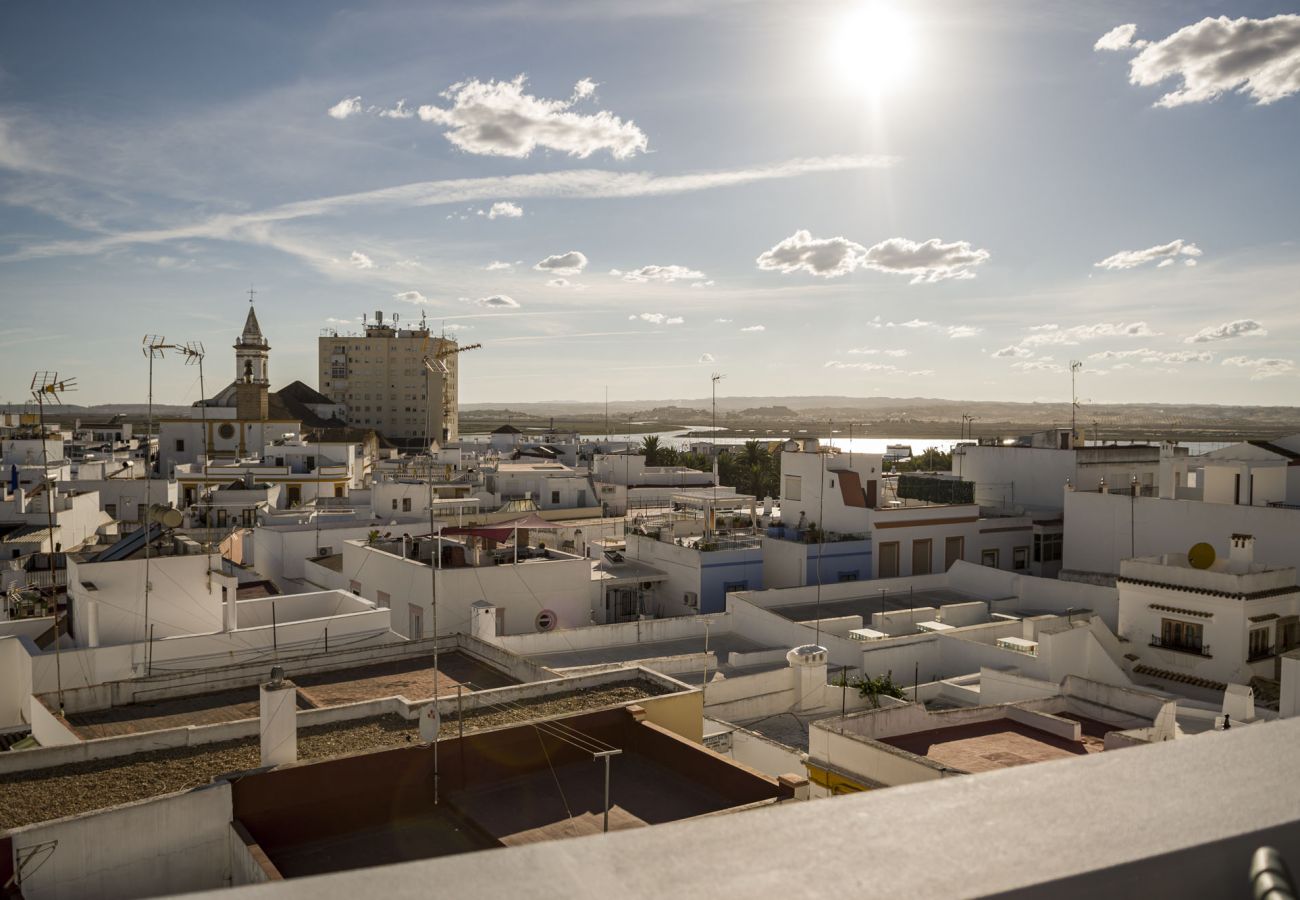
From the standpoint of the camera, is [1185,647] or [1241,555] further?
[1185,647]

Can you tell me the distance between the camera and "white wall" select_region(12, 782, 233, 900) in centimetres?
740

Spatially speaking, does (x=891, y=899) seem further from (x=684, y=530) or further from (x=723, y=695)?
(x=684, y=530)

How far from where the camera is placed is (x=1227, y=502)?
77.6 feet

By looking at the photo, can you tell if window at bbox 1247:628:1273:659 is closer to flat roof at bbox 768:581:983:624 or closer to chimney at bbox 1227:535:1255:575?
chimney at bbox 1227:535:1255:575

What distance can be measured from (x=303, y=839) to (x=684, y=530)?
68.3 ft

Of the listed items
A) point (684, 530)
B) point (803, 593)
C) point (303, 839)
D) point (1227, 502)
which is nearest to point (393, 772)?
point (303, 839)

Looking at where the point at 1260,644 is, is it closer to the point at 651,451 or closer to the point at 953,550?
the point at 953,550

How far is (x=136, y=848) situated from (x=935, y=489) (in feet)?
85.3

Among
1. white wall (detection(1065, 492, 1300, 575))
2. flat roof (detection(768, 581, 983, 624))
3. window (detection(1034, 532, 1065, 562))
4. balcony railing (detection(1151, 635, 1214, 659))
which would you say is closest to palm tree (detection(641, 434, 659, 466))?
window (detection(1034, 532, 1065, 562))

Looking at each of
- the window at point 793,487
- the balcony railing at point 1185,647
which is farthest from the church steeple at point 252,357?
the balcony railing at point 1185,647

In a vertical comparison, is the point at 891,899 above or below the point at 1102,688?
above

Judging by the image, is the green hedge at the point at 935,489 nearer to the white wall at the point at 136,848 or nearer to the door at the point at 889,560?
the door at the point at 889,560

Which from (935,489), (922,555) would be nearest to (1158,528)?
(922,555)

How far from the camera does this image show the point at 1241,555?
59.1 feet
